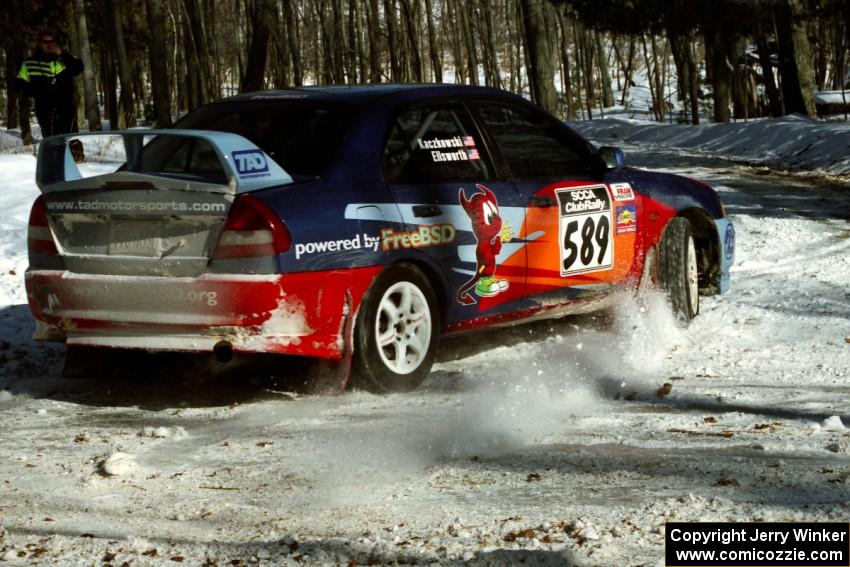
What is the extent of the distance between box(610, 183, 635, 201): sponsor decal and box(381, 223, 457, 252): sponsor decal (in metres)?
1.46

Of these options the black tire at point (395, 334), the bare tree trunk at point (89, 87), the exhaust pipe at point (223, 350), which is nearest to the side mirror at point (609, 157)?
the black tire at point (395, 334)

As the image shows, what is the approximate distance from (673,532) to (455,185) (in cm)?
317

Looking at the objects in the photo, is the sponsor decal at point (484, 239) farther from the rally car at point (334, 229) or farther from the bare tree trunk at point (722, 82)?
the bare tree trunk at point (722, 82)

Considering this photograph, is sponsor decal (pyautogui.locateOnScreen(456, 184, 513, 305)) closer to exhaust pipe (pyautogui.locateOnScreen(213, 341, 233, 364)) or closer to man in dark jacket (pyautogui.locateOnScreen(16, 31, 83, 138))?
exhaust pipe (pyautogui.locateOnScreen(213, 341, 233, 364))

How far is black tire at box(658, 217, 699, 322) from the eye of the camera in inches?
306

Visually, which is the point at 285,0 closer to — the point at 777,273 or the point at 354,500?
the point at 777,273

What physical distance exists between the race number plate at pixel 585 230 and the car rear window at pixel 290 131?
59.0 inches

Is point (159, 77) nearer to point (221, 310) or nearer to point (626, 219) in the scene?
point (626, 219)

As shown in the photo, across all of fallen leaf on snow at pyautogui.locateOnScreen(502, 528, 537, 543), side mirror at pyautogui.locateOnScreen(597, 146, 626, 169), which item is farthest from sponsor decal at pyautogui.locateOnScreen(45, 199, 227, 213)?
side mirror at pyautogui.locateOnScreen(597, 146, 626, 169)

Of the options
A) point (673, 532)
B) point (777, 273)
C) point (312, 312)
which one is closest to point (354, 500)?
point (673, 532)

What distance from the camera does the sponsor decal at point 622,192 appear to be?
7.45 meters

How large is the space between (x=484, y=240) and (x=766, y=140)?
1853 cm

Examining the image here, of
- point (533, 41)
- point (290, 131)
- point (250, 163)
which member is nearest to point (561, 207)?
point (290, 131)

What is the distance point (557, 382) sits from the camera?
621 centimetres
